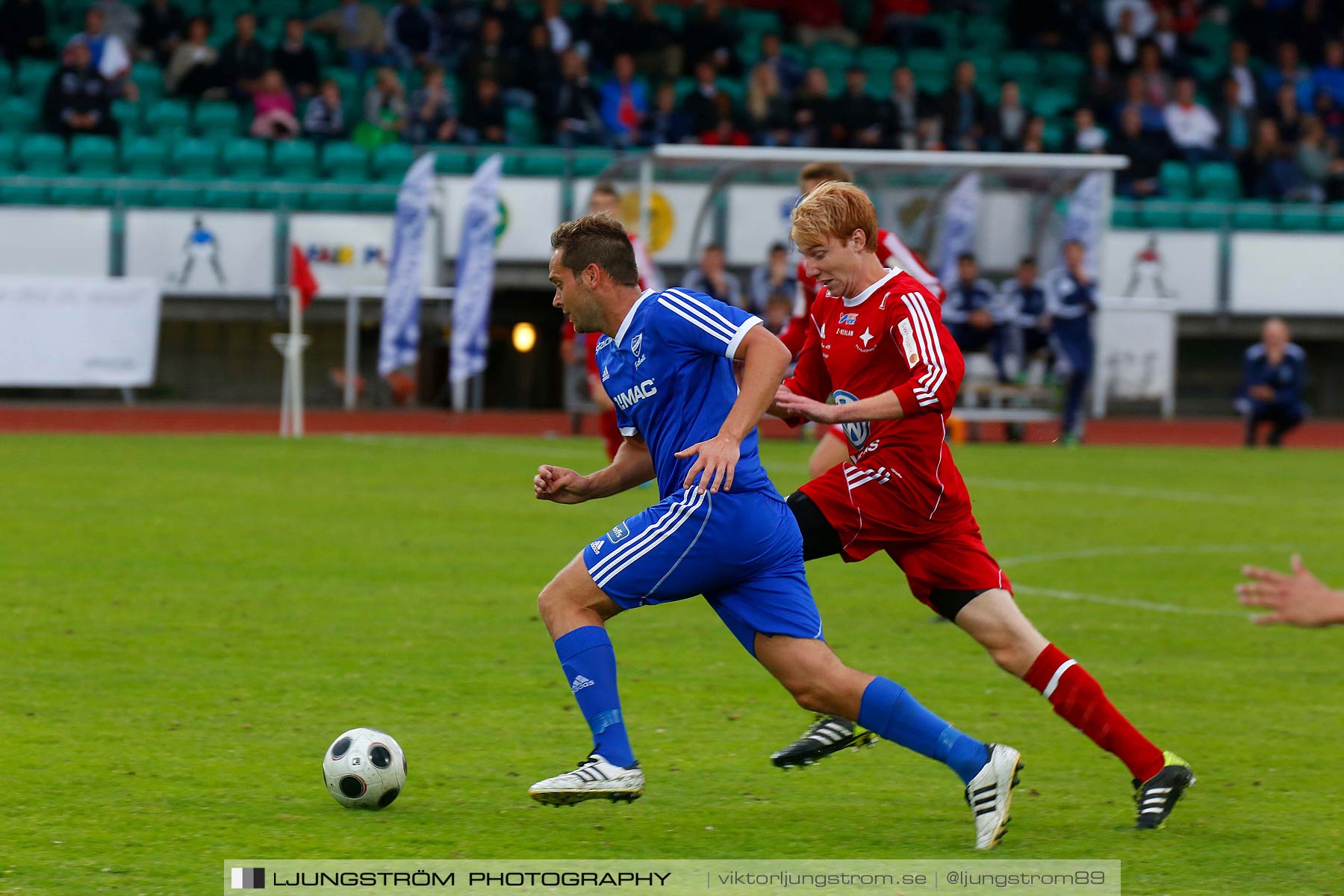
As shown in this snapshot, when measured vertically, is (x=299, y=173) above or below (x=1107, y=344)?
above

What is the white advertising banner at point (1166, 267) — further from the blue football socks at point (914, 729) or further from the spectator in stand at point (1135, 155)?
the blue football socks at point (914, 729)

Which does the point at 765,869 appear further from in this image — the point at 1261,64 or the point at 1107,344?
the point at 1261,64

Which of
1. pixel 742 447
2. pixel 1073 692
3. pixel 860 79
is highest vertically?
pixel 860 79

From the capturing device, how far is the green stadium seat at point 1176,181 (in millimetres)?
25656

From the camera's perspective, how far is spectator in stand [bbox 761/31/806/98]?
2541 centimetres

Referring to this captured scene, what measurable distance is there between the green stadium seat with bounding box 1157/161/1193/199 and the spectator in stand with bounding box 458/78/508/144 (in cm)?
946

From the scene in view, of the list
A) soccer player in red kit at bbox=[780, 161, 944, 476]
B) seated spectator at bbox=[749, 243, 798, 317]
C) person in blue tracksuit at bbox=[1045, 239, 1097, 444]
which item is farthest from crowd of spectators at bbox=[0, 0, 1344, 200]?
soccer player in red kit at bbox=[780, 161, 944, 476]

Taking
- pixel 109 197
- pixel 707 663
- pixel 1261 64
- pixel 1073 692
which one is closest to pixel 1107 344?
pixel 1261 64

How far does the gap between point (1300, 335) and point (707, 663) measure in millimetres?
19710

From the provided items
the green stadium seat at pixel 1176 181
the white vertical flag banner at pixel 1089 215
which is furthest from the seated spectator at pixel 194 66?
the green stadium seat at pixel 1176 181

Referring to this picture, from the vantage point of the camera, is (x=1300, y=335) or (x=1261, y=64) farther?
(x=1261, y=64)

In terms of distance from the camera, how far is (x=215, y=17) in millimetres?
25312

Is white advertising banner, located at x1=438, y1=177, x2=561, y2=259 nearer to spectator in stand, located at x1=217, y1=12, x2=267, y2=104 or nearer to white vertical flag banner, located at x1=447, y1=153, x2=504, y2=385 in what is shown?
white vertical flag banner, located at x1=447, y1=153, x2=504, y2=385

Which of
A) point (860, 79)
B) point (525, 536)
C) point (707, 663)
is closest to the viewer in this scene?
point (707, 663)
